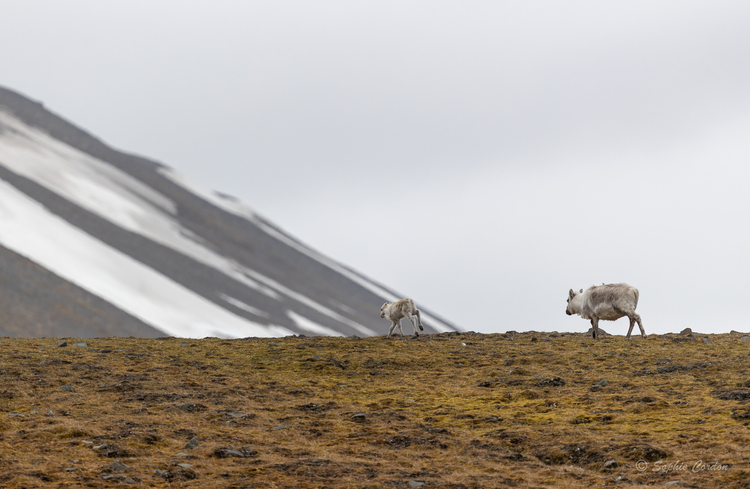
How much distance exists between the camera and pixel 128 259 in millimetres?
119188

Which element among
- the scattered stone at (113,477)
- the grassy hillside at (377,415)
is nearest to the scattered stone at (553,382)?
the grassy hillside at (377,415)

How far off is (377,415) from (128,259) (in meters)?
108

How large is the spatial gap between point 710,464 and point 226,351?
59.0 ft

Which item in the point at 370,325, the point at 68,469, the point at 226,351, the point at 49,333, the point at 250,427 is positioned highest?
the point at 370,325

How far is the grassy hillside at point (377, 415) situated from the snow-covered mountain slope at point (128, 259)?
68446 mm

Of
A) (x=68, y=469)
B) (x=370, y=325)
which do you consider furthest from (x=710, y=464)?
(x=370, y=325)

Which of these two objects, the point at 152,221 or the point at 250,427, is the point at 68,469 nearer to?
the point at 250,427

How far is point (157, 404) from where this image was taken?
1866 cm

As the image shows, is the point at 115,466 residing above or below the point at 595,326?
below

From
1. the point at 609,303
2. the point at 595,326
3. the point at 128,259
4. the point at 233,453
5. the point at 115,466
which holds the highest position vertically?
the point at 128,259

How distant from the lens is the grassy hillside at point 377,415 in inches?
530

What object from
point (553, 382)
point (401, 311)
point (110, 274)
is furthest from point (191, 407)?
point (110, 274)

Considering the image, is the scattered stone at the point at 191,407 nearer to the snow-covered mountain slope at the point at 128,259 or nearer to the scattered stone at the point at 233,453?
the scattered stone at the point at 233,453

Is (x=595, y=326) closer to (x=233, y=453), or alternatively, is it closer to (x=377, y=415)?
(x=377, y=415)
